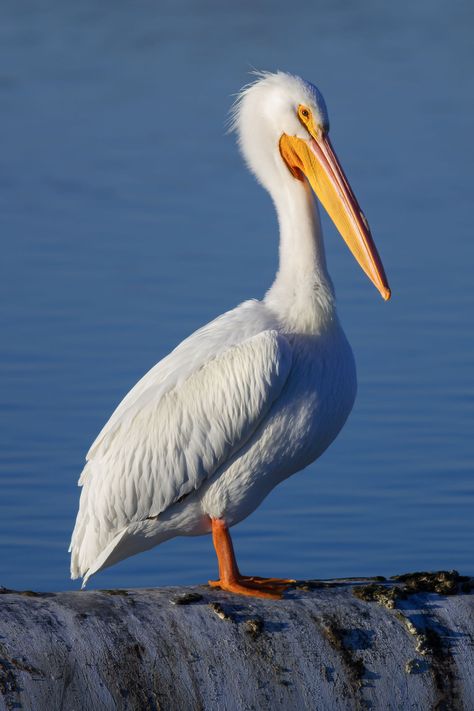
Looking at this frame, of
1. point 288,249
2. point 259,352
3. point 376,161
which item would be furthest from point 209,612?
point 376,161

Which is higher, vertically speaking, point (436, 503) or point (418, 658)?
point (436, 503)

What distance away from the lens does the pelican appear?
6195 mm

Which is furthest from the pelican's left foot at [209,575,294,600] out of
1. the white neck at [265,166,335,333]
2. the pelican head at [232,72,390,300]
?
the pelican head at [232,72,390,300]

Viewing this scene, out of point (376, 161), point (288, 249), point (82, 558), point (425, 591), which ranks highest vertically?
point (376, 161)

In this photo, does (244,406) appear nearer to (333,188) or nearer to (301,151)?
(333,188)

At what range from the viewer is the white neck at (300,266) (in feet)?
21.1

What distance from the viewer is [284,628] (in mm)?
5492

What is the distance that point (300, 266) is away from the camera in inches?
260

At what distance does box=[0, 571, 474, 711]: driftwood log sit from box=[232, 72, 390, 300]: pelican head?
1.65 metres

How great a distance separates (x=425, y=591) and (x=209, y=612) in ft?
2.91

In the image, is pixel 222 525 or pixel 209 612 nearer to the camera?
pixel 209 612

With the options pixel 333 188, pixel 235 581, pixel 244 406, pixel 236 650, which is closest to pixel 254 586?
pixel 235 581

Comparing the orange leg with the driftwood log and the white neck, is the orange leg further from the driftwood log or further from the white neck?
the white neck

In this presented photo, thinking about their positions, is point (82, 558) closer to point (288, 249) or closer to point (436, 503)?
point (288, 249)
